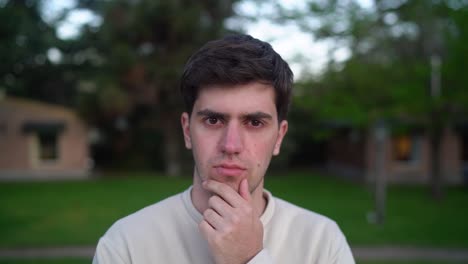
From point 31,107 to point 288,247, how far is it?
28.7m

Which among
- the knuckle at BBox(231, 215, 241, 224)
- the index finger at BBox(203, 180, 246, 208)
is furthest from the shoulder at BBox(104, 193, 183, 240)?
the knuckle at BBox(231, 215, 241, 224)

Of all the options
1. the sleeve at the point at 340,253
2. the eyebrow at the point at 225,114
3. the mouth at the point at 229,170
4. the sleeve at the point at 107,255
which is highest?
the eyebrow at the point at 225,114

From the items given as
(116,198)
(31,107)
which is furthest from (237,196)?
(31,107)

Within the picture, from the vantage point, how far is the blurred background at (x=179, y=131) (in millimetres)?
12664

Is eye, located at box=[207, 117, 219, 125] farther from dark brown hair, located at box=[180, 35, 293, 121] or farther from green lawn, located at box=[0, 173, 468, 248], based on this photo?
green lawn, located at box=[0, 173, 468, 248]

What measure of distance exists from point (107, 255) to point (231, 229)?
604 mm

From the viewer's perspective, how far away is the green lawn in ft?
35.1

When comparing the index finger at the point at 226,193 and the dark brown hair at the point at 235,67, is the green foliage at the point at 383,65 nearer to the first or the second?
the dark brown hair at the point at 235,67

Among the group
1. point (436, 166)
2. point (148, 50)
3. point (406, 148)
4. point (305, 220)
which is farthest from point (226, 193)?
point (148, 50)

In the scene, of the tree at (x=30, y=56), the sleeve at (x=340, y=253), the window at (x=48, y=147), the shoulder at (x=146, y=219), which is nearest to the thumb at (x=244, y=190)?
the shoulder at (x=146, y=219)

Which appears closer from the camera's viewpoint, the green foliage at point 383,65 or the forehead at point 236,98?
the forehead at point 236,98

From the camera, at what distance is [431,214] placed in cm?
1422

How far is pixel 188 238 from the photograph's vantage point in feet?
6.45

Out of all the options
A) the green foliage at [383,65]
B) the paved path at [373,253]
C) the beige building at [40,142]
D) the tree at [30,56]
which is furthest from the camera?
the beige building at [40,142]
